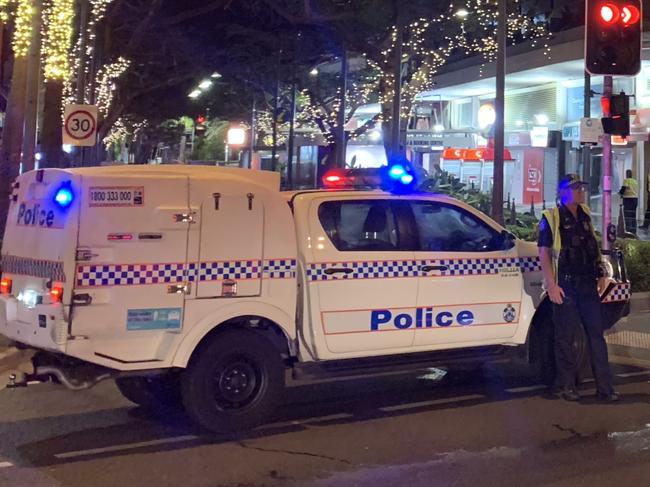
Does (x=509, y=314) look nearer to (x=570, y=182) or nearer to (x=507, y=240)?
(x=507, y=240)

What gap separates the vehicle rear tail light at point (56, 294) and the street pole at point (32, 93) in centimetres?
868

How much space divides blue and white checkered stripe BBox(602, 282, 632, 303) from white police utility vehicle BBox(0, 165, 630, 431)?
0.07 meters

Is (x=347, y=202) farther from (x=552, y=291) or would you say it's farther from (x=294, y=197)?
(x=552, y=291)

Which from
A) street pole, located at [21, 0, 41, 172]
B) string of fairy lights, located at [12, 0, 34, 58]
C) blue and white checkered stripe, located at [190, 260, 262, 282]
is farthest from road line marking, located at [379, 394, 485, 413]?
string of fairy lights, located at [12, 0, 34, 58]

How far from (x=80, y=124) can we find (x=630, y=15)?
9763 mm

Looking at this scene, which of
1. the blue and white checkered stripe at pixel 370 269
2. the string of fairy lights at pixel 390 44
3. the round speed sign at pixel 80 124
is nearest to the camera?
the blue and white checkered stripe at pixel 370 269

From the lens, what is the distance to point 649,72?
26.2m

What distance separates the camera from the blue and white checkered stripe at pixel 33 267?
5977 mm

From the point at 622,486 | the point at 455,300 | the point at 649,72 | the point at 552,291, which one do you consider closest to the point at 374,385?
the point at 455,300

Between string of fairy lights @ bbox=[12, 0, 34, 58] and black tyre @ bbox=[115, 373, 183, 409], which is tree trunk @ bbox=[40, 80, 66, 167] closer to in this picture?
string of fairy lights @ bbox=[12, 0, 34, 58]

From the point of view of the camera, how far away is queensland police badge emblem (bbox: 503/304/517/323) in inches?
298

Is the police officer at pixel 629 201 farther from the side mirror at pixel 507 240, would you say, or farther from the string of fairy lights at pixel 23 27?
the side mirror at pixel 507 240

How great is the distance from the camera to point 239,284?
6465 millimetres

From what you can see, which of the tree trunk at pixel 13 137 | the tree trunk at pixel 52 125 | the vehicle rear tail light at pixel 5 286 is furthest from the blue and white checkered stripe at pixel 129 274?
the tree trunk at pixel 52 125
